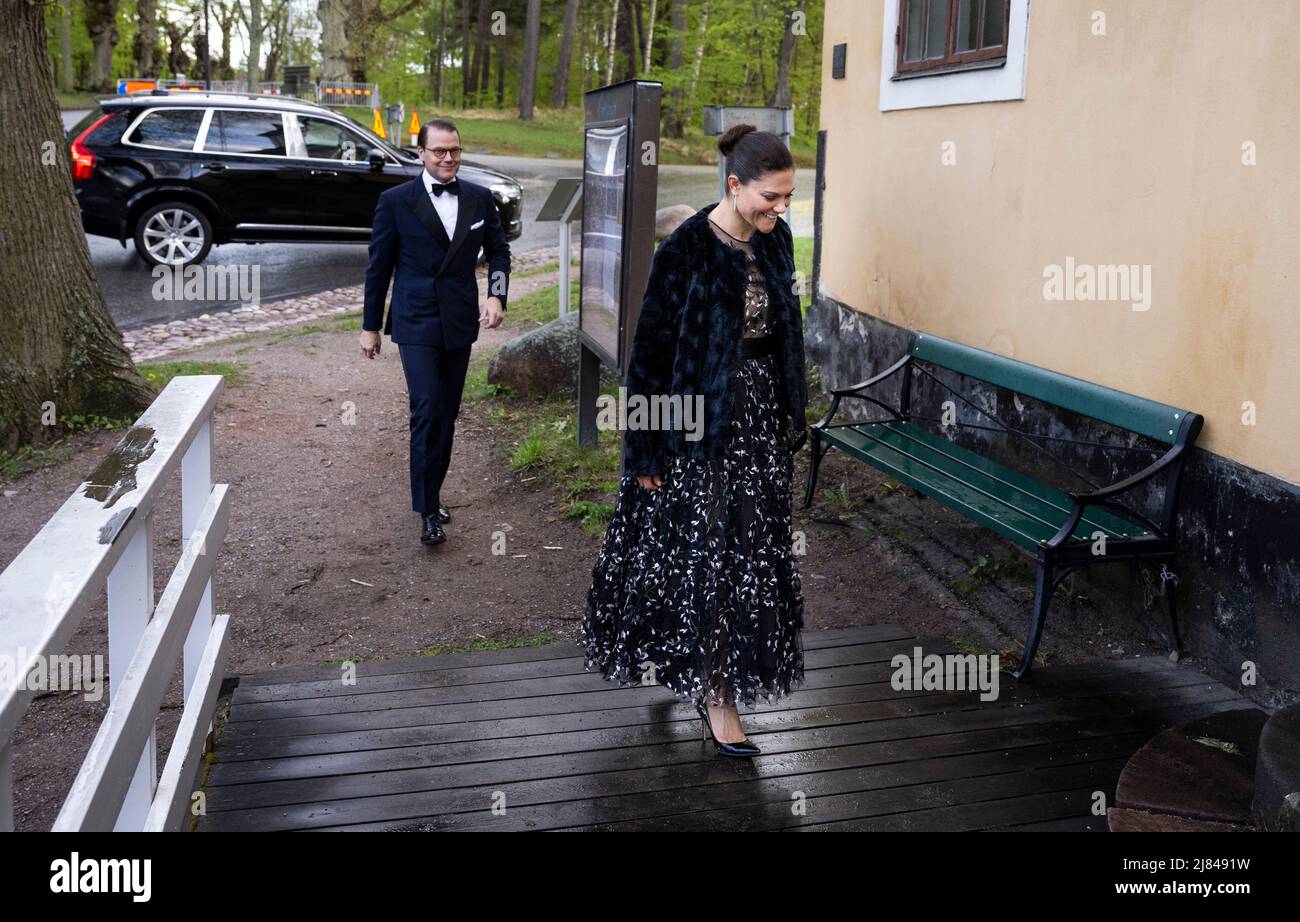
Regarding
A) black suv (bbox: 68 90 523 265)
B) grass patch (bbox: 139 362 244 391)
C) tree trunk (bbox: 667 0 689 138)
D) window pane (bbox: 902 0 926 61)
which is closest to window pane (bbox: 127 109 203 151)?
black suv (bbox: 68 90 523 265)

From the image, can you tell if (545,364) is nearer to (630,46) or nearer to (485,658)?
(485,658)

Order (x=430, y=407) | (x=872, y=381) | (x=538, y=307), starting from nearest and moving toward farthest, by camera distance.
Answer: (x=430, y=407)
(x=872, y=381)
(x=538, y=307)

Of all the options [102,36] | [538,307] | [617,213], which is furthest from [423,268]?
[102,36]

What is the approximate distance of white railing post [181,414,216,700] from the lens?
3.85 meters

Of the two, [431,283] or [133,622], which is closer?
[133,622]

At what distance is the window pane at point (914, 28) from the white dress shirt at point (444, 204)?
2651 millimetres

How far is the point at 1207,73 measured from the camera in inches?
180

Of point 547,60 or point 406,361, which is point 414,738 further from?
point 547,60

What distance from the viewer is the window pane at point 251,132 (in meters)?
14.3

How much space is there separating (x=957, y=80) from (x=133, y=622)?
5.01 metres

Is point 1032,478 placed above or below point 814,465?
above

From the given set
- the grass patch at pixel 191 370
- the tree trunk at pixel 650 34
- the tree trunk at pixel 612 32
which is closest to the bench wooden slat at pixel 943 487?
the grass patch at pixel 191 370

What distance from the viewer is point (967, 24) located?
21.2ft
